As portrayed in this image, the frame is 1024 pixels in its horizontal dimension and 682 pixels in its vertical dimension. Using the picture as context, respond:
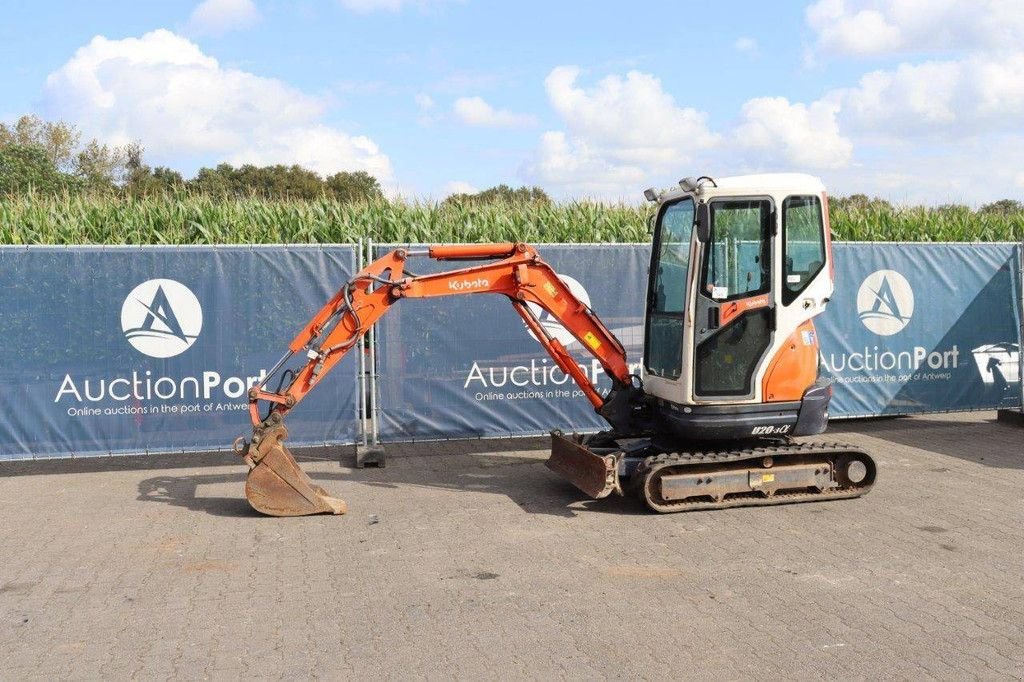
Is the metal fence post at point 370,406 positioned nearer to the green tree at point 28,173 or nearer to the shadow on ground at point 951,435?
the shadow on ground at point 951,435

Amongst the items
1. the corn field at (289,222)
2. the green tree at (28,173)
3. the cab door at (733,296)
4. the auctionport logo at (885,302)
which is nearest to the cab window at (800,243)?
the cab door at (733,296)

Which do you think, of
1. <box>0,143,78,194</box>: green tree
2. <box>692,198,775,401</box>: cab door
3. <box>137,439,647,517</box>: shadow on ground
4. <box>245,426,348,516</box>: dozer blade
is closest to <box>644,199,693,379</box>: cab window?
<box>692,198,775,401</box>: cab door

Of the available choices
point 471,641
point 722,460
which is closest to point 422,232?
point 722,460

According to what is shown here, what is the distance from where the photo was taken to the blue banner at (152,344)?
10523 mm

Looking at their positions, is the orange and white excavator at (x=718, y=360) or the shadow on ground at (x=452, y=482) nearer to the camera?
the orange and white excavator at (x=718, y=360)

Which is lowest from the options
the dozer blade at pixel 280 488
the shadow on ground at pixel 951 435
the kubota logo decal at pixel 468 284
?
the shadow on ground at pixel 951 435

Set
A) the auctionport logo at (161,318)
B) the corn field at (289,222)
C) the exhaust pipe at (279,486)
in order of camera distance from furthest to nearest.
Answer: the corn field at (289,222), the auctionport logo at (161,318), the exhaust pipe at (279,486)

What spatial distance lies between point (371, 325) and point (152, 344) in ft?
10.6

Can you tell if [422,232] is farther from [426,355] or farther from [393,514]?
[393,514]

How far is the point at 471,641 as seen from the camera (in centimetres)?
568

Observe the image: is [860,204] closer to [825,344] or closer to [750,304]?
[825,344]

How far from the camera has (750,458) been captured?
8672 millimetres

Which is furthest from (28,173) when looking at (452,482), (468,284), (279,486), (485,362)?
(468,284)

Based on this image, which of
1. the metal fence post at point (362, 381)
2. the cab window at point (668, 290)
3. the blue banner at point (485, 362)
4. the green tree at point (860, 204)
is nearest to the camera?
the cab window at point (668, 290)
